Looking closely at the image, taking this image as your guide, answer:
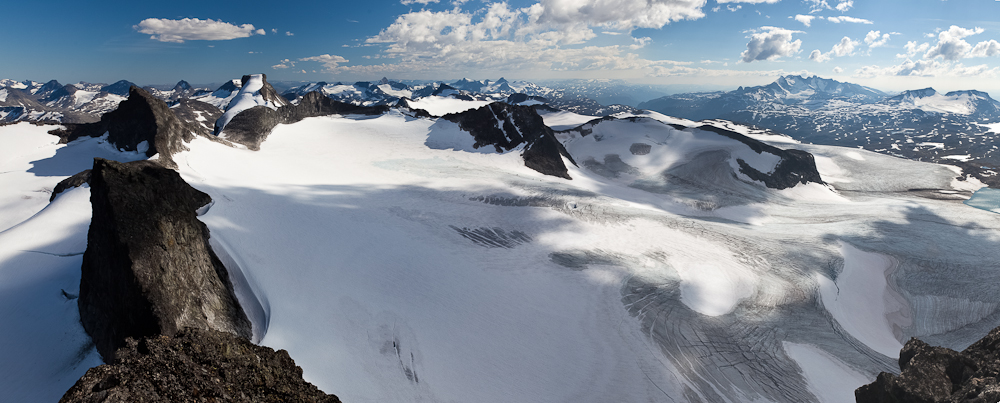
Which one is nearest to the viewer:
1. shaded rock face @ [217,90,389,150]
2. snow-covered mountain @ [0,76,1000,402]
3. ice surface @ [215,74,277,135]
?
snow-covered mountain @ [0,76,1000,402]

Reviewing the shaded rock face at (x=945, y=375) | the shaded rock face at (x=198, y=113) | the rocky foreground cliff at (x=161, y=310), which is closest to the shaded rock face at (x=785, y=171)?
the shaded rock face at (x=945, y=375)

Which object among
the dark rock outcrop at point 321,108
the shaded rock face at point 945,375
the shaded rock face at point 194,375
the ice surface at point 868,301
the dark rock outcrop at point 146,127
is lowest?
the ice surface at point 868,301

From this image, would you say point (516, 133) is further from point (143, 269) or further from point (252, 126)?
point (143, 269)

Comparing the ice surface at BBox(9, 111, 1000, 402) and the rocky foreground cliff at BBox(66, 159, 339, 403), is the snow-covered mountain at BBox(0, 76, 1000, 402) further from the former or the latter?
the rocky foreground cliff at BBox(66, 159, 339, 403)

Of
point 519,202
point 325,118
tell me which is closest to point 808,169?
point 519,202

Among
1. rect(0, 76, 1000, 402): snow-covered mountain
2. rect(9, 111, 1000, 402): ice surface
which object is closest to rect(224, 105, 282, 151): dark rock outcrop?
rect(0, 76, 1000, 402): snow-covered mountain

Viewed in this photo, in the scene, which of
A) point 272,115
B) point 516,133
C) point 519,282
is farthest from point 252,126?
point 519,282

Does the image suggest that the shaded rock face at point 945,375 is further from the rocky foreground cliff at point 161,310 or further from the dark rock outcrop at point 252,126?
the dark rock outcrop at point 252,126
